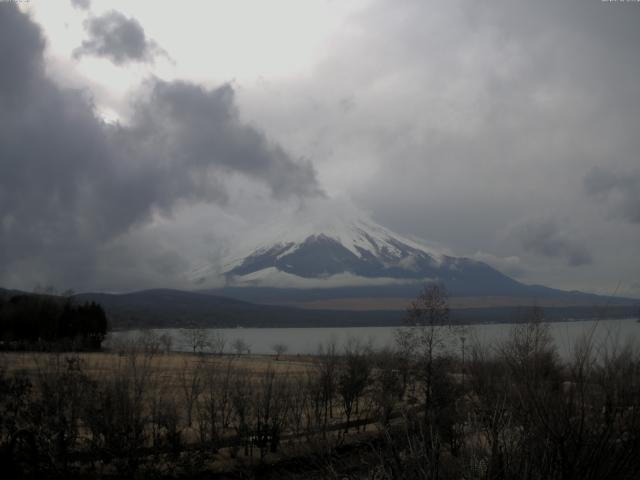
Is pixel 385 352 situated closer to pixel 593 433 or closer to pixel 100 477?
pixel 100 477

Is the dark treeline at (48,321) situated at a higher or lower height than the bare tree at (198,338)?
higher

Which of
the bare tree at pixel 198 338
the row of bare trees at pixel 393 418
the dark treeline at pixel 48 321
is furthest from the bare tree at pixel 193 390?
the bare tree at pixel 198 338

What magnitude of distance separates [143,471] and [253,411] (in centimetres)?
874

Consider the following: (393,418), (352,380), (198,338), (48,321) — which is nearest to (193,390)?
(352,380)

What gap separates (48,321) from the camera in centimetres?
8194

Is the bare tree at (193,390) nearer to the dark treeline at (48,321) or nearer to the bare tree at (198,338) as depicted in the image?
the dark treeline at (48,321)

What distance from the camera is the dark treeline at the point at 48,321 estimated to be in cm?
8016

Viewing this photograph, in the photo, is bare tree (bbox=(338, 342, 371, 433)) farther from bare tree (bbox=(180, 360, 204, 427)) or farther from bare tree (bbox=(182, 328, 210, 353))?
bare tree (bbox=(182, 328, 210, 353))

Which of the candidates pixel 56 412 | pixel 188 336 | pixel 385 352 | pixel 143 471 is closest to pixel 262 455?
pixel 143 471

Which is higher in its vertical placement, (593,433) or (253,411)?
(593,433)

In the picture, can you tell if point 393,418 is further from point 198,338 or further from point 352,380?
point 198,338

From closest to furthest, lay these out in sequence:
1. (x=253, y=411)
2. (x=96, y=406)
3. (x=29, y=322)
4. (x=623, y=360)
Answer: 1. (x=623, y=360)
2. (x=96, y=406)
3. (x=253, y=411)
4. (x=29, y=322)

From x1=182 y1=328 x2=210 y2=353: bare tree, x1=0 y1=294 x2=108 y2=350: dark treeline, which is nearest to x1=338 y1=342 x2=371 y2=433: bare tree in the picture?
x1=0 y1=294 x2=108 y2=350: dark treeline

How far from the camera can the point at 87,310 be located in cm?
8900
